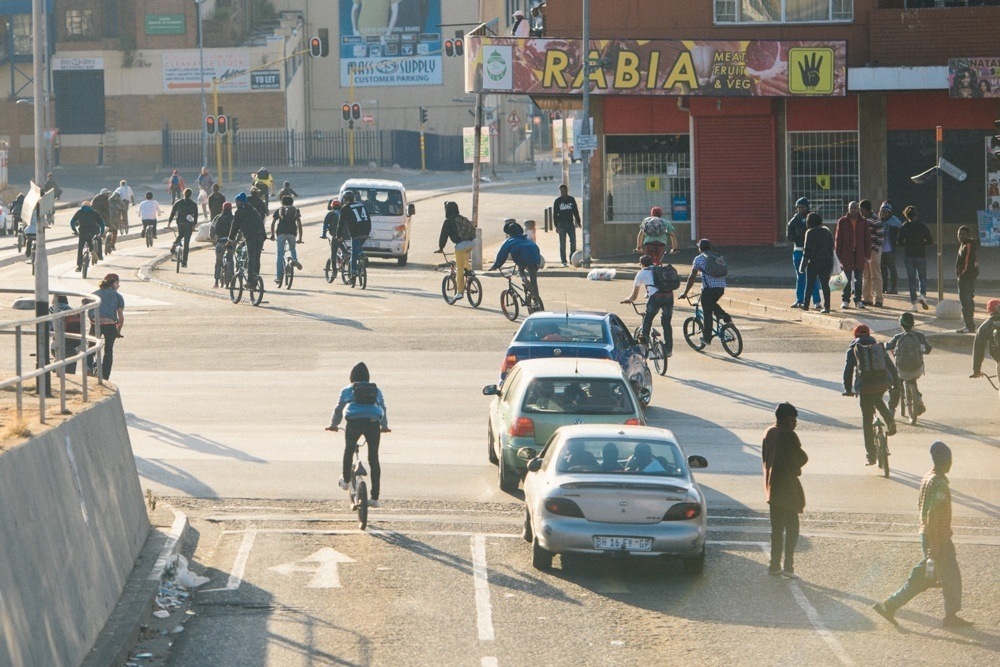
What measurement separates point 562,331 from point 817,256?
30.4ft

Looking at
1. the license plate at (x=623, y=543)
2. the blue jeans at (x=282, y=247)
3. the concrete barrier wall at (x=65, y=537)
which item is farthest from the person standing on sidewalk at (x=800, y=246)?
the concrete barrier wall at (x=65, y=537)

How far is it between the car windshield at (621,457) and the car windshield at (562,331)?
6426 millimetres

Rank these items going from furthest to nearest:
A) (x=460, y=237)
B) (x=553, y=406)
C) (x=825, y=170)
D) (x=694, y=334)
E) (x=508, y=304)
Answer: (x=825, y=170) → (x=460, y=237) → (x=508, y=304) → (x=694, y=334) → (x=553, y=406)

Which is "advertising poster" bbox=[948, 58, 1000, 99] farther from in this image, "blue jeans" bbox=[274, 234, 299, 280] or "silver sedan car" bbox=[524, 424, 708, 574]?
"silver sedan car" bbox=[524, 424, 708, 574]

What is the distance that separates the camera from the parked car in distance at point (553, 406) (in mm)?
15703

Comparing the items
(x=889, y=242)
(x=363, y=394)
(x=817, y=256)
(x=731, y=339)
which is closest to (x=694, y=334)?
(x=731, y=339)

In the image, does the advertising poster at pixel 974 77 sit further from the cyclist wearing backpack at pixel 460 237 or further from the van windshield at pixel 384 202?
the van windshield at pixel 384 202

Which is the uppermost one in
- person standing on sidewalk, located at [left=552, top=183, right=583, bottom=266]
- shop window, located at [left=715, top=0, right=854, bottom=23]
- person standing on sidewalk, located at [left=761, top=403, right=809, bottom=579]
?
shop window, located at [left=715, top=0, right=854, bottom=23]

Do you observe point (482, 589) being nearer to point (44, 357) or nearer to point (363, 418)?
point (363, 418)

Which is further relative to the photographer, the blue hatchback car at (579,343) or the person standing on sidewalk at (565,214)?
the person standing on sidewalk at (565,214)

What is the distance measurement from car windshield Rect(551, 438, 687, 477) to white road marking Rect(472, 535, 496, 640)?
3.65 feet

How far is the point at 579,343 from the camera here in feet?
64.7

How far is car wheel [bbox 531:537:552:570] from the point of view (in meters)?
13.1

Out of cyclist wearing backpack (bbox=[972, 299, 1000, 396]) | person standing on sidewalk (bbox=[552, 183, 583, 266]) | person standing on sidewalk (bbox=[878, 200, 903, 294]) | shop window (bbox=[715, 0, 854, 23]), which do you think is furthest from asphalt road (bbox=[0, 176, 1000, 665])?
shop window (bbox=[715, 0, 854, 23])
